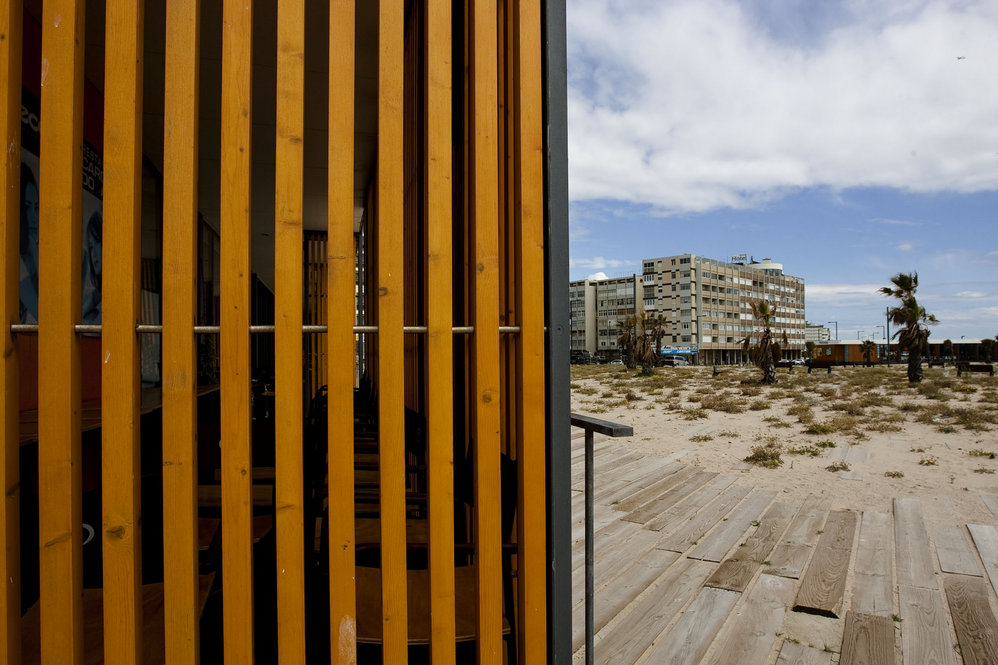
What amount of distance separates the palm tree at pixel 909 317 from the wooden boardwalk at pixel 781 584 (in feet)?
60.9

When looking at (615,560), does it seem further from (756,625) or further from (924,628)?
(924,628)

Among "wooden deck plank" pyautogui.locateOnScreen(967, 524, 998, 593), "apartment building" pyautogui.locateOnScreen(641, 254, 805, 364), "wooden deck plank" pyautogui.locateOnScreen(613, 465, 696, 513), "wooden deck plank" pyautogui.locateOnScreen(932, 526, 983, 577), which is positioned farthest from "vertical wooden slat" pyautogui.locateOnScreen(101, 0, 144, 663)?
"apartment building" pyautogui.locateOnScreen(641, 254, 805, 364)

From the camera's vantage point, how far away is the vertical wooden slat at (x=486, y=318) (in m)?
1.47

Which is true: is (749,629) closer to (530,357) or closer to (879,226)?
(530,357)

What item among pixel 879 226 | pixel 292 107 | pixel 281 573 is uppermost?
pixel 879 226

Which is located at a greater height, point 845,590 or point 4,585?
point 4,585

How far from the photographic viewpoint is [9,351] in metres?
1.28

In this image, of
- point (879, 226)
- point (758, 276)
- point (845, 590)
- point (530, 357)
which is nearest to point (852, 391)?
point (845, 590)

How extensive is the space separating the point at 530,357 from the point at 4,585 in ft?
4.28

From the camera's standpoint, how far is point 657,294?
3403 inches

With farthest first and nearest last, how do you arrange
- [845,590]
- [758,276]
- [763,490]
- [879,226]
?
[879,226], [758,276], [763,490], [845,590]

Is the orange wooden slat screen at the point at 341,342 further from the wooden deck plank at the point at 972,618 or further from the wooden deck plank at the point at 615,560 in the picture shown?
the wooden deck plank at the point at 972,618

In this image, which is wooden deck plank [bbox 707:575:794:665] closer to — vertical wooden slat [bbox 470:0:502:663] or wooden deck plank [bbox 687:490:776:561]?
wooden deck plank [bbox 687:490:776:561]

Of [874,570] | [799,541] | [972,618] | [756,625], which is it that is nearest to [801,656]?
[756,625]
